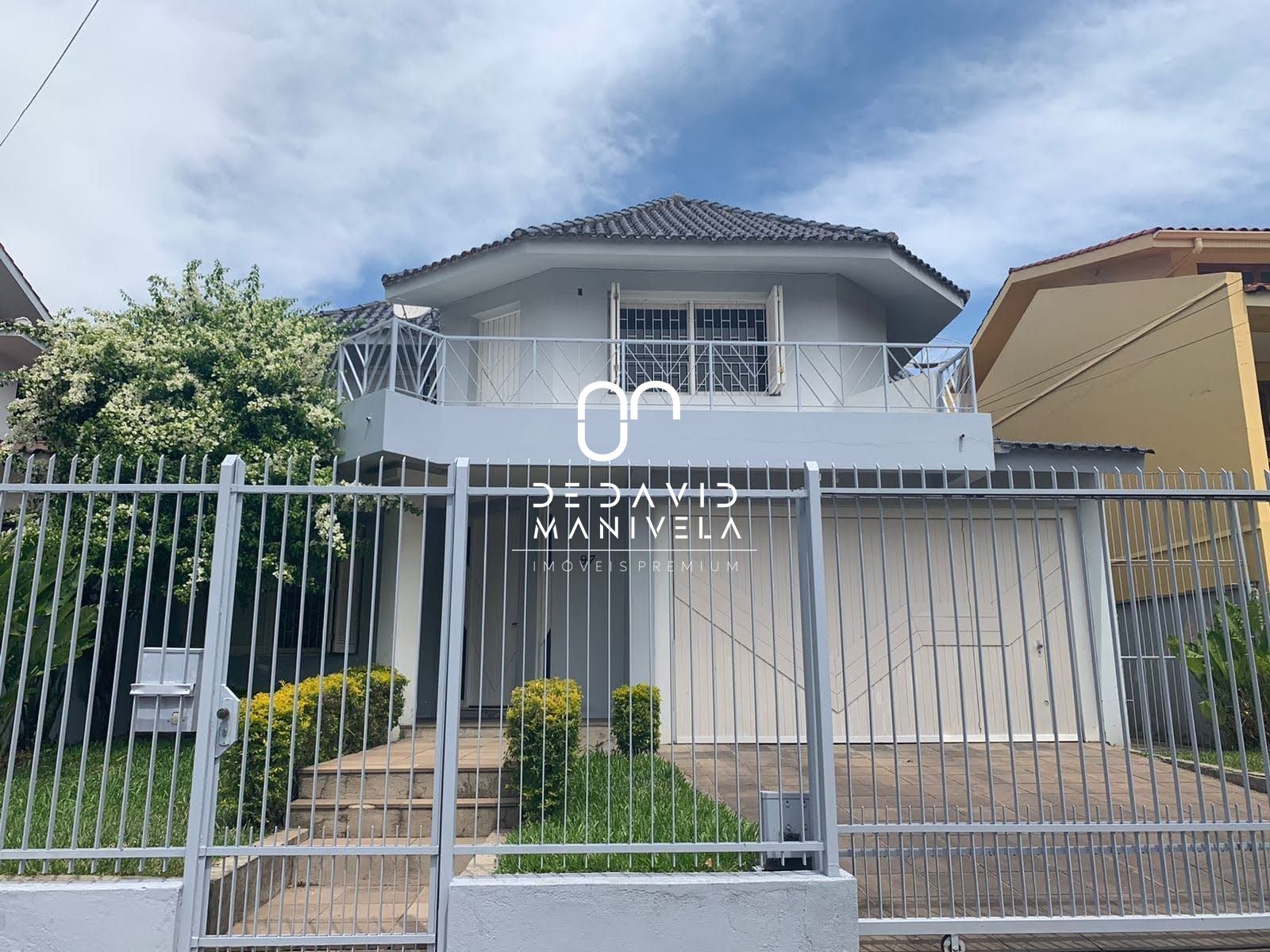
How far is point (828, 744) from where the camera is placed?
4152 millimetres

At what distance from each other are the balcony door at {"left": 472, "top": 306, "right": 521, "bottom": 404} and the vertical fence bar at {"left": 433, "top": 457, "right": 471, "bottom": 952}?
6.76m

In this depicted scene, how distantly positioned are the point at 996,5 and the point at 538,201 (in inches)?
252

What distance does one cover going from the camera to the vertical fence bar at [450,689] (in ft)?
13.0

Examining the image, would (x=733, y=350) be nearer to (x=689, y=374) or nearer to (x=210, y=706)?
(x=689, y=374)

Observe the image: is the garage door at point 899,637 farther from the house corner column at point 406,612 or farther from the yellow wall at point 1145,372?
the yellow wall at point 1145,372

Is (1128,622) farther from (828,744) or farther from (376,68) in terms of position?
(376,68)

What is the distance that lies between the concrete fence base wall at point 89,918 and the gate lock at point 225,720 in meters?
0.62

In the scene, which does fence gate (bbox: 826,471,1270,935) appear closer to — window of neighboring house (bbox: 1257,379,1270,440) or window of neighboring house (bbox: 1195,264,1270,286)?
window of neighboring house (bbox: 1257,379,1270,440)

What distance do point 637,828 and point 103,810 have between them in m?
2.68

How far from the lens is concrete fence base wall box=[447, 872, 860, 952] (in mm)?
3846

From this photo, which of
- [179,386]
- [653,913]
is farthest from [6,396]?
[653,913]

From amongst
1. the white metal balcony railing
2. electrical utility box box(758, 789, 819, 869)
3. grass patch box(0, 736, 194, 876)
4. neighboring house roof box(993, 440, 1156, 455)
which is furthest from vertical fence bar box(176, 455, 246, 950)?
neighboring house roof box(993, 440, 1156, 455)

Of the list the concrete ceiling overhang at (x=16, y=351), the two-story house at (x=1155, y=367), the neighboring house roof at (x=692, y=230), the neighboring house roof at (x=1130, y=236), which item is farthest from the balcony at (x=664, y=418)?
the neighboring house roof at (x=1130, y=236)

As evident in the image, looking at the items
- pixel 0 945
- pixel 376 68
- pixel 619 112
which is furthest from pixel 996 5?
pixel 0 945
